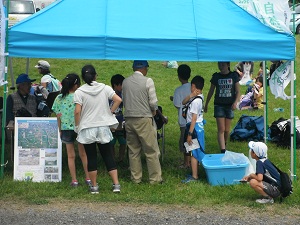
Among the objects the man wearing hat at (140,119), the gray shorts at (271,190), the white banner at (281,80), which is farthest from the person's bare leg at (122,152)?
the gray shorts at (271,190)

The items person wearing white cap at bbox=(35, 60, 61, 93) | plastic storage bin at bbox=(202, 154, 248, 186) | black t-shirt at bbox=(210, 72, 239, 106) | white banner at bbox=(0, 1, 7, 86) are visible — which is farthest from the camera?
person wearing white cap at bbox=(35, 60, 61, 93)

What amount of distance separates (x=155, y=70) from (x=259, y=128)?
8.97 metres

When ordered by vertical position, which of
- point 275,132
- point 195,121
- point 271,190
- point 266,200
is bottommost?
point 266,200

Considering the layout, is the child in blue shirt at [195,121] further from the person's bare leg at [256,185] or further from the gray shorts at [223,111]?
the person's bare leg at [256,185]

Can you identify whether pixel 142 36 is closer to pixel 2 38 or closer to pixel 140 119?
pixel 140 119

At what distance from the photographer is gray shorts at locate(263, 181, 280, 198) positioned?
24.6ft

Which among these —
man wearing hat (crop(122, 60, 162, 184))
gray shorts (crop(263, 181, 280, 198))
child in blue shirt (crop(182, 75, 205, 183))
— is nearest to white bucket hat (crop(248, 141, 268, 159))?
gray shorts (crop(263, 181, 280, 198))

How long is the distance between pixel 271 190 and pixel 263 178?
0.57 feet

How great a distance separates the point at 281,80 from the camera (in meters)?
8.45

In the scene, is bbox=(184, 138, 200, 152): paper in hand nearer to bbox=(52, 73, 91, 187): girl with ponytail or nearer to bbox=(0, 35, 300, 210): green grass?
bbox=(0, 35, 300, 210): green grass

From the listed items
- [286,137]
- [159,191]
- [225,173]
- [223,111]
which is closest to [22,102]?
[159,191]

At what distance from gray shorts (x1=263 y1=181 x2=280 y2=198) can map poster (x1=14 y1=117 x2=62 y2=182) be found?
284 cm

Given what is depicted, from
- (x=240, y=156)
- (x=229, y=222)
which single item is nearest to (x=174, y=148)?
(x=240, y=156)

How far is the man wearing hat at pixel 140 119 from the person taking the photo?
27.0 ft
